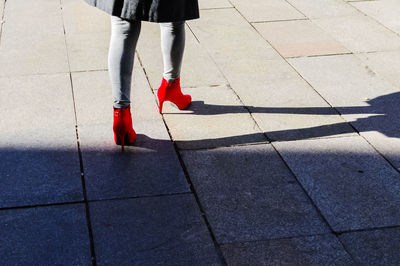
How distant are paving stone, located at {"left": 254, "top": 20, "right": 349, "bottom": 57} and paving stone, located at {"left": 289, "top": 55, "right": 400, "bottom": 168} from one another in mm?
172

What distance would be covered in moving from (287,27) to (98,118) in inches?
102

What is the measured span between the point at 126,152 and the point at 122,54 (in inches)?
23.3

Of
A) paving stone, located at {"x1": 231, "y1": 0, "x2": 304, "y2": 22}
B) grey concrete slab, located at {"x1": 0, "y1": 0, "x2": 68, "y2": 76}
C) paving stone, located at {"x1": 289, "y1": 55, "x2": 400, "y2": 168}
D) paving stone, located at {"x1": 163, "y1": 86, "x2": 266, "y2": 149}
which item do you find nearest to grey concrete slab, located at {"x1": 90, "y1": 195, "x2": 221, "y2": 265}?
paving stone, located at {"x1": 163, "y1": 86, "x2": 266, "y2": 149}

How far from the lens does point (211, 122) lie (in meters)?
4.28

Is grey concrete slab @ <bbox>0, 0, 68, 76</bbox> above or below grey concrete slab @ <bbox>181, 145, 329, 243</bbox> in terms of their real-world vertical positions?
below

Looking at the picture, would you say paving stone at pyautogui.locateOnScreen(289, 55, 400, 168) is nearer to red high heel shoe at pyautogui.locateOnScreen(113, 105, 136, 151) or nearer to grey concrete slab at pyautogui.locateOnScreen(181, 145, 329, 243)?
grey concrete slab at pyautogui.locateOnScreen(181, 145, 329, 243)

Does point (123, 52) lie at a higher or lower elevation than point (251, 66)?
higher

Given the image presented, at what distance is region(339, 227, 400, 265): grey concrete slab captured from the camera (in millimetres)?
2951

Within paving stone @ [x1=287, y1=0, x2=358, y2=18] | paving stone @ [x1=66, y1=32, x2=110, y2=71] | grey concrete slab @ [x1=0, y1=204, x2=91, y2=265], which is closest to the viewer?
grey concrete slab @ [x1=0, y1=204, x2=91, y2=265]

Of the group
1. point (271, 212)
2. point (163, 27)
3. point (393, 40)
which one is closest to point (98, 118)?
point (163, 27)

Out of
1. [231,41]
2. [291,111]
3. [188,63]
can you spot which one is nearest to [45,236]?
[291,111]

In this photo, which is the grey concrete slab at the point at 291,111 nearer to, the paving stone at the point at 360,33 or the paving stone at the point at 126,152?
the paving stone at the point at 126,152

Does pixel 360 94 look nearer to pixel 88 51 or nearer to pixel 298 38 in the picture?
pixel 298 38

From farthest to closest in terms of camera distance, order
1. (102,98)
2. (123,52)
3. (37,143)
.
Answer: (102,98), (37,143), (123,52)
